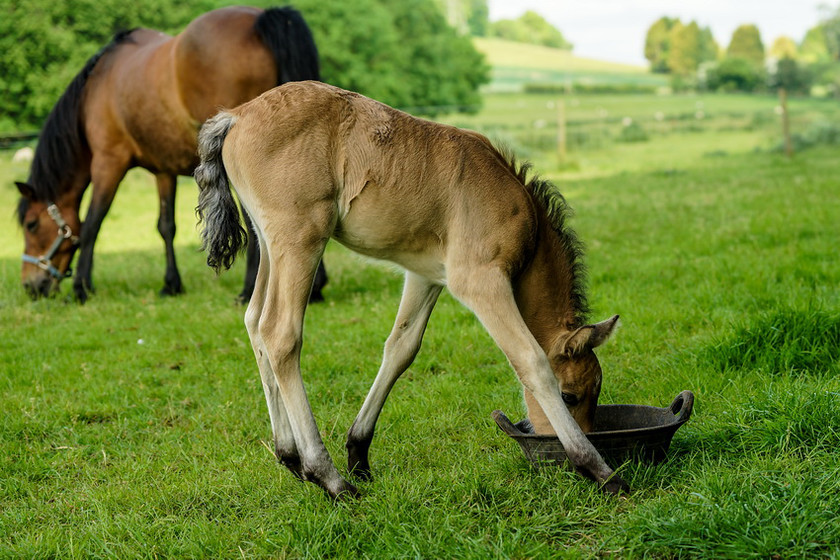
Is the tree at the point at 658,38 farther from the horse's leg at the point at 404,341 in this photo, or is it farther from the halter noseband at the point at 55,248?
the horse's leg at the point at 404,341

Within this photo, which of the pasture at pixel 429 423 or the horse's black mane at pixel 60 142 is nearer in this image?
the pasture at pixel 429 423

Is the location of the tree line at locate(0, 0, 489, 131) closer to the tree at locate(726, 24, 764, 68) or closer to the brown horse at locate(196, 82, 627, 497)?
the brown horse at locate(196, 82, 627, 497)

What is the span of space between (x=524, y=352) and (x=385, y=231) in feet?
2.59

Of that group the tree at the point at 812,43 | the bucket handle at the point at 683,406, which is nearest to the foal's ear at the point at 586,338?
the bucket handle at the point at 683,406

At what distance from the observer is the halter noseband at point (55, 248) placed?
28.3 feet

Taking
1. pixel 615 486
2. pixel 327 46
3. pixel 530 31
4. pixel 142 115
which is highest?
pixel 530 31

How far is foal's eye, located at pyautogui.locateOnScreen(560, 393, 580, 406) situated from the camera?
3680mm

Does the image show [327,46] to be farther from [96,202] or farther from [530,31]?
[530,31]

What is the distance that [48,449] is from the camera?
14.6 feet

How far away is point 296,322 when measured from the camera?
3.54 metres

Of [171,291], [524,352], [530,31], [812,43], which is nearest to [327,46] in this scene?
[171,291]

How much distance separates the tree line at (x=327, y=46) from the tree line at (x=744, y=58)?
2062cm

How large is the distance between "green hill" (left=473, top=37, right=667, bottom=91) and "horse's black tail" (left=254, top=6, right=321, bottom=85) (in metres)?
48.3

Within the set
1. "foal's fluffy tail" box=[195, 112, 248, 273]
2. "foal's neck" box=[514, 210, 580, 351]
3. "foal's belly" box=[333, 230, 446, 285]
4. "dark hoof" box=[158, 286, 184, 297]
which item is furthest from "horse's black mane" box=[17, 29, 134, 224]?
"foal's neck" box=[514, 210, 580, 351]
